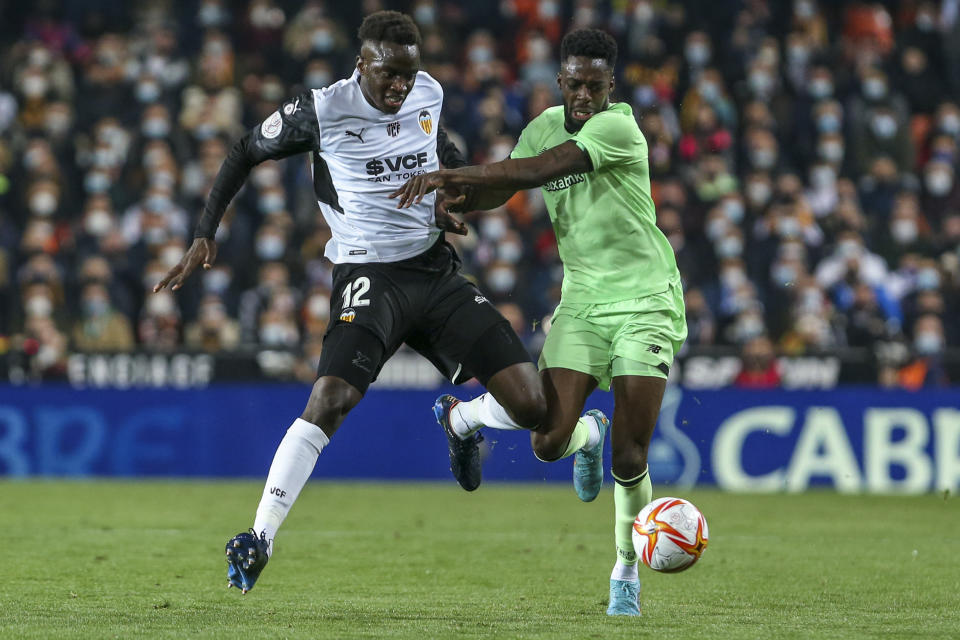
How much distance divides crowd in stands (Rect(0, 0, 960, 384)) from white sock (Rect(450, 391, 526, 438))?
7381 millimetres

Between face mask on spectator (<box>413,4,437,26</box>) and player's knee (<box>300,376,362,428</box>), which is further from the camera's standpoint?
face mask on spectator (<box>413,4,437,26</box>)

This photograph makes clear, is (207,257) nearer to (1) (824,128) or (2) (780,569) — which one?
(2) (780,569)

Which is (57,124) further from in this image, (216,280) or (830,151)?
(830,151)

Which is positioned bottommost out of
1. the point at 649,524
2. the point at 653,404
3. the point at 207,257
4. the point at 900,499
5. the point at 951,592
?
the point at 900,499

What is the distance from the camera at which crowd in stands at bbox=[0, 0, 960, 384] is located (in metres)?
16.2

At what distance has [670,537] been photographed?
701cm

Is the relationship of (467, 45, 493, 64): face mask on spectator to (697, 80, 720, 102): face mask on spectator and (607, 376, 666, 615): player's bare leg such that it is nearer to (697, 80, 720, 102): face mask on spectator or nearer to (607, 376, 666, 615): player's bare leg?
(697, 80, 720, 102): face mask on spectator

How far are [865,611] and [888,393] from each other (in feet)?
26.0

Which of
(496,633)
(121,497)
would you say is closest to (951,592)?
(496,633)

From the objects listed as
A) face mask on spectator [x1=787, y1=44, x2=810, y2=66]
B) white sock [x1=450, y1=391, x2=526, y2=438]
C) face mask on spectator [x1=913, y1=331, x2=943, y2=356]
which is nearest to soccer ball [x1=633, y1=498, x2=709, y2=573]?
white sock [x1=450, y1=391, x2=526, y2=438]

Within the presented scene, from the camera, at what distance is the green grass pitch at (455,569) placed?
6523mm

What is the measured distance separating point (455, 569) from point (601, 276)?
220 cm

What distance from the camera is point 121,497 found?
13.7 meters

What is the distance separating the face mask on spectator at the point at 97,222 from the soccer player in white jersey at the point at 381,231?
10.0 meters
